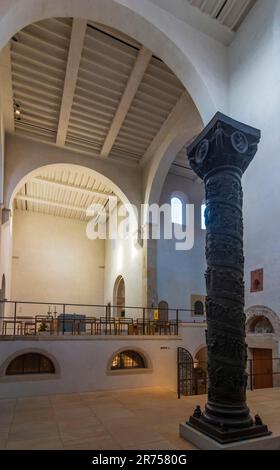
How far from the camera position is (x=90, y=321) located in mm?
11359

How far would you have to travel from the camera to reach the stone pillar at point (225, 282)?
365 centimetres

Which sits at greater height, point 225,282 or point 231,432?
point 225,282

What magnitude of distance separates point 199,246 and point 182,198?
232 cm

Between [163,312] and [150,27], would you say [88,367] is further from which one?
[150,27]

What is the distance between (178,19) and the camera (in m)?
8.55

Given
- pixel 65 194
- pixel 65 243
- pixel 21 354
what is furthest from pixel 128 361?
pixel 65 243

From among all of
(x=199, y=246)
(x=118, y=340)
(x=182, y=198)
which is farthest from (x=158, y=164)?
(x=118, y=340)

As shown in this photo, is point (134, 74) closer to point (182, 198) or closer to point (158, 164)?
point (158, 164)

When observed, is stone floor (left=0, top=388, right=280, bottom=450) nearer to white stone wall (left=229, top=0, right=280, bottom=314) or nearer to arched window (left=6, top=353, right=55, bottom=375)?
arched window (left=6, top=353, right=55, bottom=375)

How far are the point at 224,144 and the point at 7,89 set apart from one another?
9.13 m

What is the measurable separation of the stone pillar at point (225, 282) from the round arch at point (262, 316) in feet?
12.7

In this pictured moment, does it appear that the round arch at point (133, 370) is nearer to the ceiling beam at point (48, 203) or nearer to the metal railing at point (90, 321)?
the metal railing at point (90, 321)

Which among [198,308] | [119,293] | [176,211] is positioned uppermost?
[176,211]

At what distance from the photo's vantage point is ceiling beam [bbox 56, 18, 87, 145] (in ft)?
29.3
